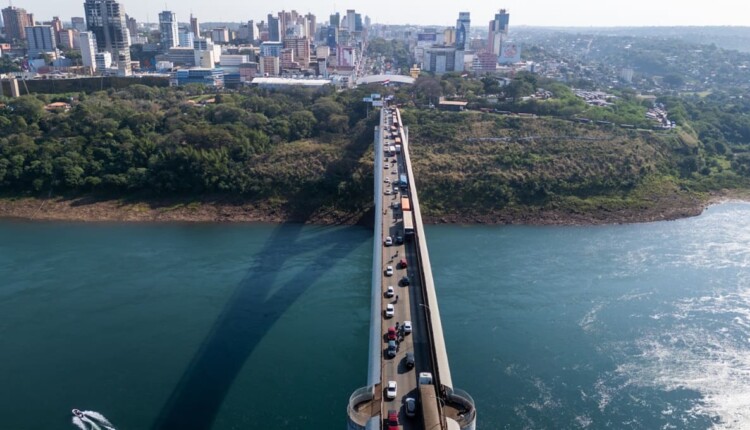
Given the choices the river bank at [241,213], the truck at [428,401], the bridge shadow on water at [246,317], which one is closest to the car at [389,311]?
the truck at [428,401]

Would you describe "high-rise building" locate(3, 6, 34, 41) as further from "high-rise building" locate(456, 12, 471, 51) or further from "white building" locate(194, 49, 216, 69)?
"high-rise building" locate(456, 12, 471, 51)

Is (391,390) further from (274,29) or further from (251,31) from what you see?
(251,31)

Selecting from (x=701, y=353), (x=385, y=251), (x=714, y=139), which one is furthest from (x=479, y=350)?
(x=714, y=139)

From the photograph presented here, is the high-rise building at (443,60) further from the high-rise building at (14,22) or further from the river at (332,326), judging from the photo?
the high-rise building at (14,22)

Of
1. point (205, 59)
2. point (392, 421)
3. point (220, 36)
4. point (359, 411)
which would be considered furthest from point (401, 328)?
point (220, 36)

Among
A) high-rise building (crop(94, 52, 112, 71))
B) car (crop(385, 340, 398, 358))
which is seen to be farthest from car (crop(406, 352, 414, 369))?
high-rise building (crop(94, 52, 112, 71))
